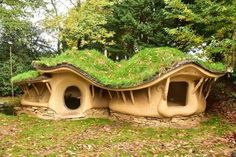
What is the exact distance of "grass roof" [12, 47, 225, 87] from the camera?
13.4 m

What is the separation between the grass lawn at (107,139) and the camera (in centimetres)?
1057

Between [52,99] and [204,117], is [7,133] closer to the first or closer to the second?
[52,99]

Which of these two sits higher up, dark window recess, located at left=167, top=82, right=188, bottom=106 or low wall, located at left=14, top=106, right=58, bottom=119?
dark window recess, located at left=167, top=82, right=188, bottom=106

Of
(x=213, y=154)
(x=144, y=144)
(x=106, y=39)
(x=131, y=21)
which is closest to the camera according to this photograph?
(x=213, y=154)

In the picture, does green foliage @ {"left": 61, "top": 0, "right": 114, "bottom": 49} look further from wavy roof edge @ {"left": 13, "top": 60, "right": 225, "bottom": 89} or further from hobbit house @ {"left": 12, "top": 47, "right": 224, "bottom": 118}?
wavy roof edge @ {"left": 13, "top": 60, "right": 225, "bottom": 89}

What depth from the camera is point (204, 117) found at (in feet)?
50.0

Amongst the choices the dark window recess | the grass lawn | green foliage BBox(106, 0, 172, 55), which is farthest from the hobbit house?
green foliage BBox(106, 0, 172, 55)

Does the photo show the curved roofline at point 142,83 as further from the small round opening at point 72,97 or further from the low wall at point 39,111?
the small round opening at point 72,97

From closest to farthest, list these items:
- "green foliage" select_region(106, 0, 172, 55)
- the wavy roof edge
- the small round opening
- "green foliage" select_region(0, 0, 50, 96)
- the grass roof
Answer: the wavy roof edge < the grass roof < "green foliage" select_region(106, 0, 172, 55) < the small round opening < "green foliage" select_region(0, 0, 50, 96)

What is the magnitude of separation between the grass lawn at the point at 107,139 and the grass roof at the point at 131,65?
1855 millimetres

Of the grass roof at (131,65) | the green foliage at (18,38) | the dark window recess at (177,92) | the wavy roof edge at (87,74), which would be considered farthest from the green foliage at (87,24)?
the wavy roof edge at (87,74)

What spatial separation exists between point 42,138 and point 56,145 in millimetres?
1082

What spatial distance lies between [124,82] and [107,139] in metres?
2.59

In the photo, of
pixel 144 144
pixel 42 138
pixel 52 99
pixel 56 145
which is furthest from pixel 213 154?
pixel 52 99
